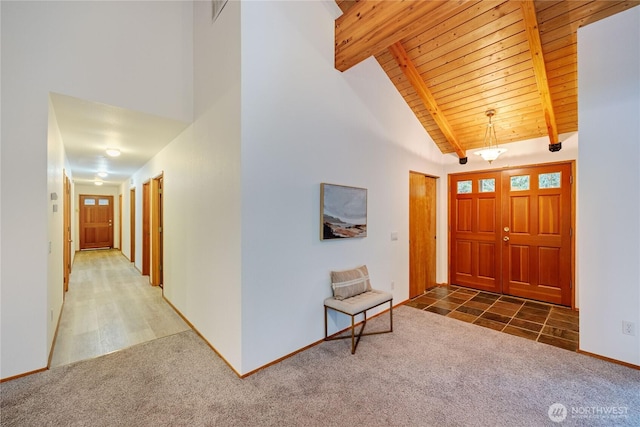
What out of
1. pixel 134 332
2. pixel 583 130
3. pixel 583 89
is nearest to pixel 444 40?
pixel 583 89

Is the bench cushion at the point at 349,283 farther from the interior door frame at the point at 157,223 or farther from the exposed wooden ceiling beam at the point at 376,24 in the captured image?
the interior door frame at the point at 157,223

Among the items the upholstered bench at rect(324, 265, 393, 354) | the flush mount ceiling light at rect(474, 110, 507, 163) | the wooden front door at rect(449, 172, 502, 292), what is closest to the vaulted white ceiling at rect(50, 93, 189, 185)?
the upholstered bench at rect(324, 265, 393, 354)

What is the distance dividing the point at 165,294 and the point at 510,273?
18.2 feet

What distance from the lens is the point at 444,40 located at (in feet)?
10.6

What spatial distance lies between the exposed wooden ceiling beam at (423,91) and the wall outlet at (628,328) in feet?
9.99

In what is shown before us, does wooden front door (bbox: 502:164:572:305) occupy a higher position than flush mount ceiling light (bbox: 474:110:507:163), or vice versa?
flush mount ceiling light (bbox: 474:110:507:163)

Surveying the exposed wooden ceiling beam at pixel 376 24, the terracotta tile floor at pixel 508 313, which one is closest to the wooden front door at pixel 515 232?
the terracotta tile floor at pixel 508 313

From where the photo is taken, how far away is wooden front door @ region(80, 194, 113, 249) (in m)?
9.24

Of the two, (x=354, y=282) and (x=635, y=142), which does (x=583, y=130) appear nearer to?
(x=635, y=142)

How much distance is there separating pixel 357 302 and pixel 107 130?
3680 mm

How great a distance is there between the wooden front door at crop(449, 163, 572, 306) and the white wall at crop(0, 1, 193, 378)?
203 inches

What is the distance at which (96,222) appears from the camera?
31.1ft

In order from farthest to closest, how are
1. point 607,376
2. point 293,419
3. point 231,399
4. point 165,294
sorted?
1. point 165,294
2. point 607,376
3. point 231,399
4. point 293,419

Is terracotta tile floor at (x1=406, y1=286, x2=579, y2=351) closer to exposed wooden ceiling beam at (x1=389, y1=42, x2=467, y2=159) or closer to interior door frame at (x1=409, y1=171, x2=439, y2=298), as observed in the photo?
interior door frame at (x1=409, y1=171, x2=439, y2=298)
